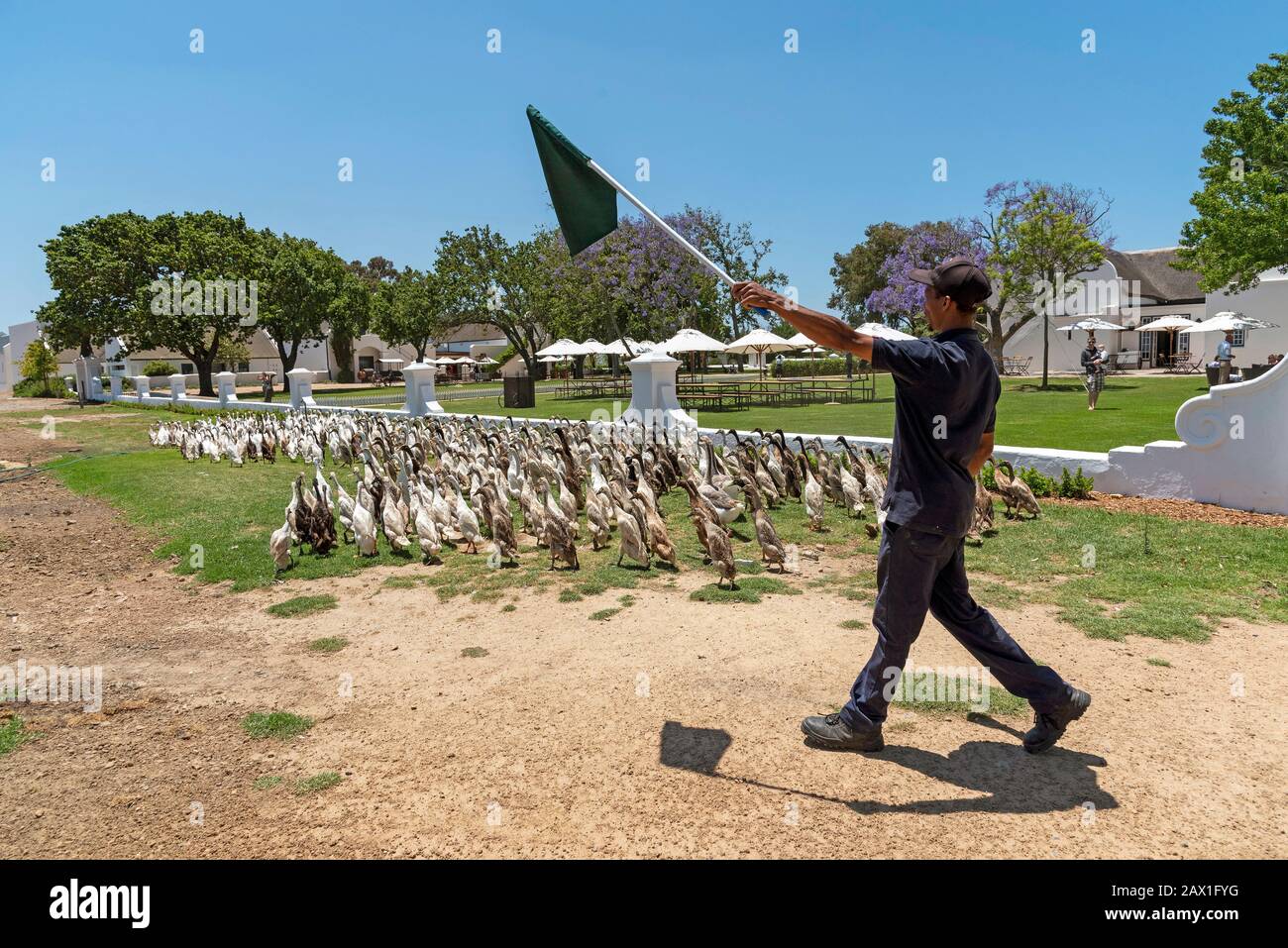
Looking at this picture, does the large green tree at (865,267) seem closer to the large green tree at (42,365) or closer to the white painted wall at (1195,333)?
the white painted wall at (1195,333)

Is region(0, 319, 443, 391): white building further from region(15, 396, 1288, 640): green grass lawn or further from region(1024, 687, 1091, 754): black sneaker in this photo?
region(1024, 687, 1091, 754): black sneaker

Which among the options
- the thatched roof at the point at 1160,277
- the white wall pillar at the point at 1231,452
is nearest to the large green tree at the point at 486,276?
the thatched roof at the point at 1160,277

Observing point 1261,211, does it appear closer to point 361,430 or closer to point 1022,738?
point 361,430

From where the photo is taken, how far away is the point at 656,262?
35.1 m

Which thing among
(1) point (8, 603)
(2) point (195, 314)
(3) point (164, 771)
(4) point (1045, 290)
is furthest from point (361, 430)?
(2) point (195, 314)

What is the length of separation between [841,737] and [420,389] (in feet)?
72.5

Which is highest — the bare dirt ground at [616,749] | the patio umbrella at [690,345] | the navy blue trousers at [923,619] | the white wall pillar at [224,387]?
the patio umbrella at [690,345]

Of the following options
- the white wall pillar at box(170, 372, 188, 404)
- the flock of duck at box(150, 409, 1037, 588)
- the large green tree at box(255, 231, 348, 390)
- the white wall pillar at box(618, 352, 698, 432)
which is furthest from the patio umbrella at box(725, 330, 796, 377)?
the large green tree at box(255, 231, 348, 390)

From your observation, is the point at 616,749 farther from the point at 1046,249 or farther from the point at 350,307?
the point at 350,307

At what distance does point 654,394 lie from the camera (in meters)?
16.1

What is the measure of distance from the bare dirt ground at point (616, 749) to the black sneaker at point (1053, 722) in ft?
0.41

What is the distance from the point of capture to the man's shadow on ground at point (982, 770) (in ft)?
12.1

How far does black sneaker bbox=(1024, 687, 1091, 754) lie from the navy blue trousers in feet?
0.15

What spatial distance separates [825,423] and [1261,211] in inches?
812
